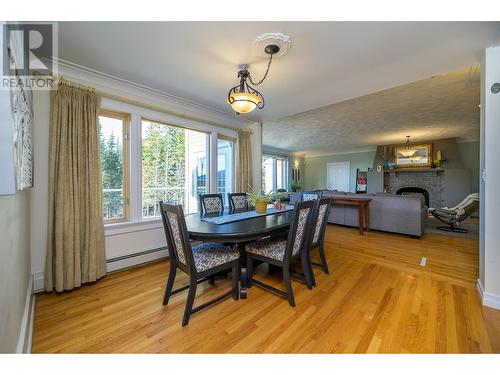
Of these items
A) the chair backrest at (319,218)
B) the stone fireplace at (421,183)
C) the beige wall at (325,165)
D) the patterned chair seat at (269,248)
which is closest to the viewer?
the patterned chair seat at (269,248)

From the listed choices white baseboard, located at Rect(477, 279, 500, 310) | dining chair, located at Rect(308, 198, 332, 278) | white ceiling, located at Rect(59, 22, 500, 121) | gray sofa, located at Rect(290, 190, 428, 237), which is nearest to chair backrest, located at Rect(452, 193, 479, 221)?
gray sofa, located at Rect(290, 190, 428, 237)

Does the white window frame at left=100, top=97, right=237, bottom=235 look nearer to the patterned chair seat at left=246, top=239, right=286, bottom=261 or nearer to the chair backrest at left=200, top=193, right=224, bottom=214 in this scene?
the chair backrest at left=200, top=193, right=224, bottom=214

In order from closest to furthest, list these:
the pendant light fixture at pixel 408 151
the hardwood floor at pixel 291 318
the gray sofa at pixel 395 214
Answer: the hardwood floor at pixel 291 318 → the gray sofa at pixel 395 214 → the pendant light fixture at pixel 408 151

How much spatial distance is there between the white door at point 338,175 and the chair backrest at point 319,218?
751 centimetres

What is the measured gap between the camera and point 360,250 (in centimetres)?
334

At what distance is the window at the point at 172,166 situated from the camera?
3.02 m

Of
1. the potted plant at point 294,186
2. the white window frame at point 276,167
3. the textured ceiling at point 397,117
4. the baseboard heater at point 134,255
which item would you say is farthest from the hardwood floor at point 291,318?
the potted plant at point 294,186

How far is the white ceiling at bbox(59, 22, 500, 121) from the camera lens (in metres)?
1.64

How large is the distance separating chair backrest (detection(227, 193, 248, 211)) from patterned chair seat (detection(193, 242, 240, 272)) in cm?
107

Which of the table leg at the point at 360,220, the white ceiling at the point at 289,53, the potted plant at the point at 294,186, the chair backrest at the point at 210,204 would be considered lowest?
the table leg at the point at 360,220

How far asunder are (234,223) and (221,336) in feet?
3.09

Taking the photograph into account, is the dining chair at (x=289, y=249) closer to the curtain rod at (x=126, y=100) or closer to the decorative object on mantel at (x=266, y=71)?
the decorative object on mantel at (x=266, y=71)
